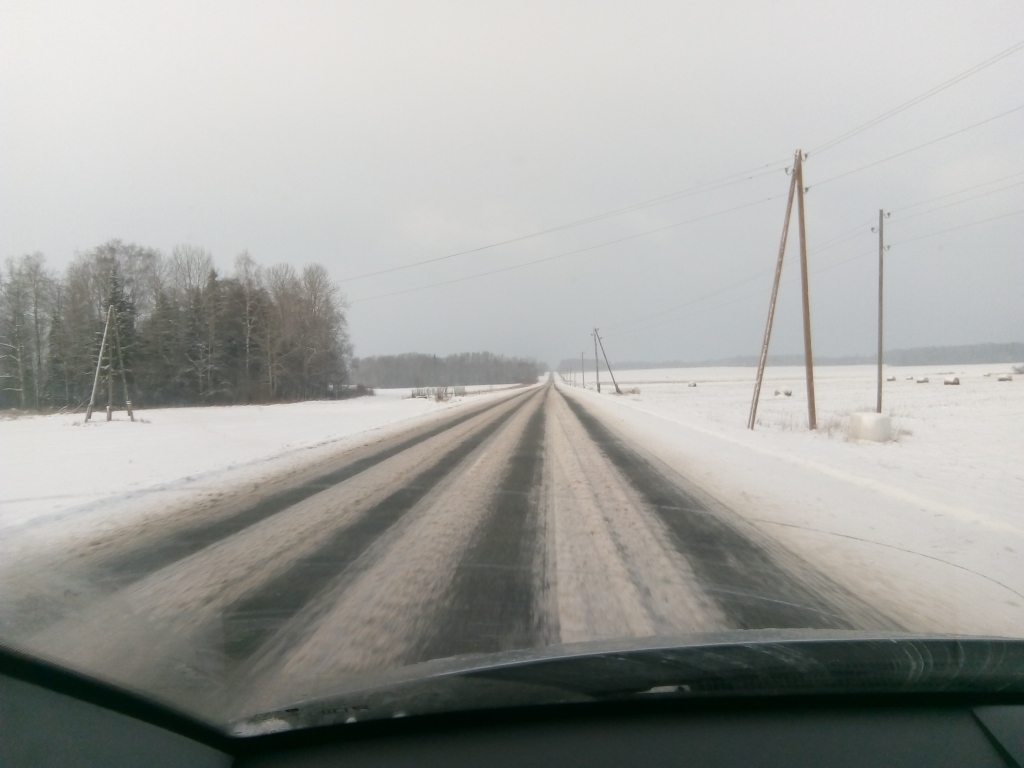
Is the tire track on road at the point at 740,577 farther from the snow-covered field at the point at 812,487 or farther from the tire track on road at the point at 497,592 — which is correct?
the tire track on road at the point at 497,592

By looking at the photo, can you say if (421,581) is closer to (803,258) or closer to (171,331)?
(803,258)

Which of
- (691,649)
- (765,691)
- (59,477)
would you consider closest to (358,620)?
(691,649)

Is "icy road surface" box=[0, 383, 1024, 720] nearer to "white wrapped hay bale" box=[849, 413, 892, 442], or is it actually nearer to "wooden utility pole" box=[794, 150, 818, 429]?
"white wrapped hay bale" box=[849, 413, 892, 442]

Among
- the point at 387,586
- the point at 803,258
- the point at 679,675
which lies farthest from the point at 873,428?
the point at 679,675

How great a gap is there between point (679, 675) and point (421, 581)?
295 centimetres

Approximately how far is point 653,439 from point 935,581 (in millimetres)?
11710

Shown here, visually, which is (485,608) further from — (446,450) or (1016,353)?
(1016,353)

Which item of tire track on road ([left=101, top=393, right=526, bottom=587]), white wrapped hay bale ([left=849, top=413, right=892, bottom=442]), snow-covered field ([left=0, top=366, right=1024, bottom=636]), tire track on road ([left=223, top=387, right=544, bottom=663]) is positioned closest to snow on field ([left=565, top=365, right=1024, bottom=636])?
snow-covered field ([left=0, top=366, right=1024, bottom=636])

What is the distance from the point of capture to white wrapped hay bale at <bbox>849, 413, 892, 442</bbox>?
16172 mm

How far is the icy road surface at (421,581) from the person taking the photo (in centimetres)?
361

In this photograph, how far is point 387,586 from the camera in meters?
4.84

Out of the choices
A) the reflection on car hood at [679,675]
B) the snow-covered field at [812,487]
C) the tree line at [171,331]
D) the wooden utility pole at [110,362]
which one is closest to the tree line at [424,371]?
the tree line at [171,331]

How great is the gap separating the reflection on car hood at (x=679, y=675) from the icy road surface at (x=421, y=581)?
42 centimetres

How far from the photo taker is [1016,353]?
159 meters
